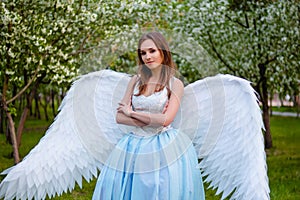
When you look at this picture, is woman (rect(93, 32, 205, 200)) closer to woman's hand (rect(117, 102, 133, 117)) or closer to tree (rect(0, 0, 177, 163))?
woman's hand (rect(117, 102, 133, 117))

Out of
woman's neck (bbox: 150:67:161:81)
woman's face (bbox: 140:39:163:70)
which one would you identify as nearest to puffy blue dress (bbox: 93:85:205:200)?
woman's neck (bbox: 150:67:161:81)

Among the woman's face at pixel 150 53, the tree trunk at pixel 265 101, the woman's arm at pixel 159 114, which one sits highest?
the woman's face at pixel 150 53

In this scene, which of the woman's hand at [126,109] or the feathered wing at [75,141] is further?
the feathered wing at [75,141]

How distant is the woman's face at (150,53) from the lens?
14.4 feet

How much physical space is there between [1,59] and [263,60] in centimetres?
585

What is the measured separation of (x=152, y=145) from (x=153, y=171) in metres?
0.22

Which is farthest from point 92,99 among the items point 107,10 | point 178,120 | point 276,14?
point 276,14

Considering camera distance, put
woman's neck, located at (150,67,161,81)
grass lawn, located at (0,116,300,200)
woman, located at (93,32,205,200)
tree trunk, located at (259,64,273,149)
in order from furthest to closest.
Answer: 1. tree trunk, located at (259,64,273,149)
2. grass lawn, located at (0,116,300,200)
3. woman's neck, located at (150,67,161,81)
4. woman, located at (93,32,205,200)

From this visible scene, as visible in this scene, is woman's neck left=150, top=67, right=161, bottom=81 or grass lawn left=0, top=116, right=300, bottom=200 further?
grass lawn left=0, top=116, right=300, bottom=200

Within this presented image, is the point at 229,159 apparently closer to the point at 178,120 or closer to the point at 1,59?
the point at 178,120

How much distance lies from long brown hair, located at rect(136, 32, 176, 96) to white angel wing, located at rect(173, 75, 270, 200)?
460 mm

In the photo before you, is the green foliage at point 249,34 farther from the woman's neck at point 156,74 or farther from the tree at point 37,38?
the woman's neck at point 156,74

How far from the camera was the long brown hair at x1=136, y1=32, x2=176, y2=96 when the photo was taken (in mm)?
4438

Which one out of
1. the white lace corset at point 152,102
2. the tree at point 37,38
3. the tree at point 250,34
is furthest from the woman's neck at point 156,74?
the tree at point 250,34
